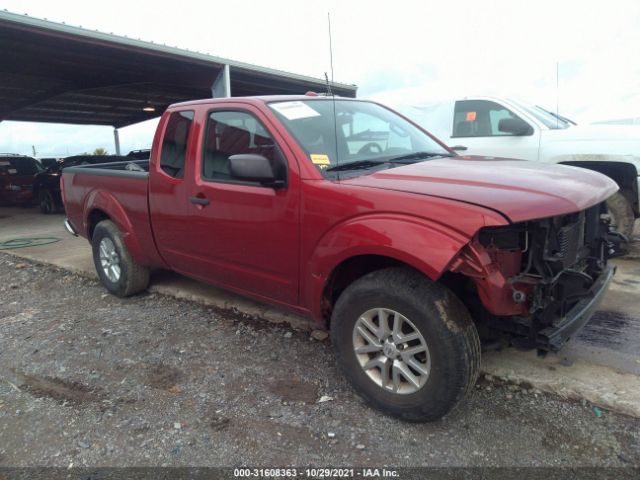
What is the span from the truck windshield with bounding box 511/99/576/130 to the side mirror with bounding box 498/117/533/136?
244 mm

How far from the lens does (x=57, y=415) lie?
116 inches

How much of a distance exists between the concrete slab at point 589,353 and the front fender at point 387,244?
118 cm

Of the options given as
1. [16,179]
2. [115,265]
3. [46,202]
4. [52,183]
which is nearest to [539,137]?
[115,265]

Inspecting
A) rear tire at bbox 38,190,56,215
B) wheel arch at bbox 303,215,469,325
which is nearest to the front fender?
wheel arch at bbox 303,215,469,325

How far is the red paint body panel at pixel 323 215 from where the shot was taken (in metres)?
2.27

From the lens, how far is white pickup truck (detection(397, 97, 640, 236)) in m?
5.18

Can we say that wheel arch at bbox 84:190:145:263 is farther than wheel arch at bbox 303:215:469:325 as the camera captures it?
Yes

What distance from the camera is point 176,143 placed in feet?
12.9

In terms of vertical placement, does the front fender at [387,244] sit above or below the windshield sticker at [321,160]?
below

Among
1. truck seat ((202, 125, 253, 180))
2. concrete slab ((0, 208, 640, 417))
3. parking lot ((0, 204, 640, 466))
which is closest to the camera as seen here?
parking lot ((0, 204, 640, 466))

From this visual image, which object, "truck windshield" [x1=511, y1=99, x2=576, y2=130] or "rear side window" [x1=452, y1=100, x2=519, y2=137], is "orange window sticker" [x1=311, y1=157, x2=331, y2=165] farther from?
"truck windshield" [x1=511, y1=99, x2=576, y2=130]

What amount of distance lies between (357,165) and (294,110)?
0.64 meters

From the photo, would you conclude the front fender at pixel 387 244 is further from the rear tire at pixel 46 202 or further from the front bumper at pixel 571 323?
the rear tire at pixel 46 202

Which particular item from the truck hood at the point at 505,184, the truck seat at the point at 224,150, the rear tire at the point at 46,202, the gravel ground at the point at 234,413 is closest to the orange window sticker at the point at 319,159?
the truck hood at the point at 505,184
